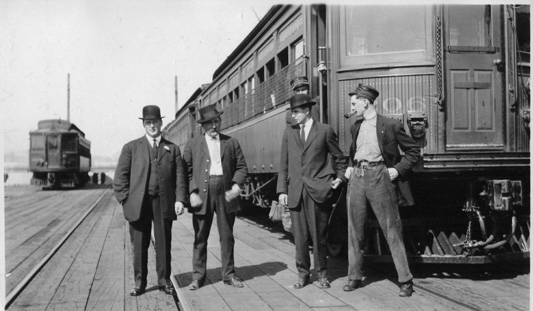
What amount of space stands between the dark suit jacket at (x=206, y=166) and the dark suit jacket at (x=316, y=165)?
0.57 m

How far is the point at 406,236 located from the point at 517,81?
6.32 ft

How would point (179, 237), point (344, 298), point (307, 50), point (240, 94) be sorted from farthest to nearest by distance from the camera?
point (240, 94), point (179, 237), point (307, 50), point (344, 298)

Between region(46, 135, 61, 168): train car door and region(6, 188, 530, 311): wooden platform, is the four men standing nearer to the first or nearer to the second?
region(6, 188, 530, 311): wooden platform

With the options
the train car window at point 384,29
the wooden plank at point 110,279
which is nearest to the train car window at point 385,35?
the train car window at point 384,29

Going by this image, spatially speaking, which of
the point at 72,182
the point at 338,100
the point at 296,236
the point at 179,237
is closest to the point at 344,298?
the point at 296,236

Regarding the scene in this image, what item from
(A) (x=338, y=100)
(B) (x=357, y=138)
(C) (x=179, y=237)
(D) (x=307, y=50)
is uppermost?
(D) (x=307, y=50)

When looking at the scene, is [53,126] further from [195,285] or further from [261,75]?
[195,285]

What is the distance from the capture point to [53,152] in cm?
2927

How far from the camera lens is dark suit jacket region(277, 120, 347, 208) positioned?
532cm

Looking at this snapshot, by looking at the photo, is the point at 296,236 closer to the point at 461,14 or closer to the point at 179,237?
the point at 461,14

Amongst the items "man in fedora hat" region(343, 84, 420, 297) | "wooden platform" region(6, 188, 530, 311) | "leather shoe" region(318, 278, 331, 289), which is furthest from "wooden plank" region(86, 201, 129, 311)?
"man in fedora hat" region(343, 84, 420, 297)

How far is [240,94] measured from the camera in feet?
36.0

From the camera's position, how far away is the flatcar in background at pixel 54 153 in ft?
95.5

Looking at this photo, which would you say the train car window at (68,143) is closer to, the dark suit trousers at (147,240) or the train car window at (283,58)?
the train car window at (283,58)
